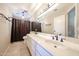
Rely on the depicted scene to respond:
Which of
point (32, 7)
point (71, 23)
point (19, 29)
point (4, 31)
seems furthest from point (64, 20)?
point (4, 31)

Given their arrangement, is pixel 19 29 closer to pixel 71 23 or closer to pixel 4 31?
pixel 4 31

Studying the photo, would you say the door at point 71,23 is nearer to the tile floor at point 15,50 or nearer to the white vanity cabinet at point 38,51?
the white vanity cabinet at point 38,51

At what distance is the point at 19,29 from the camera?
2.15 meters

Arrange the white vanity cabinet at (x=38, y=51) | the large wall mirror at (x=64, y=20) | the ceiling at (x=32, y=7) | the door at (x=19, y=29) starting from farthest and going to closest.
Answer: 1. the door at (x=19, y=29)
2. the ceiling at (x=32, y=7)
3. the large wall mirror at (x=64, y=20)
4. the white vanity cabinet at (x=38, y=51)

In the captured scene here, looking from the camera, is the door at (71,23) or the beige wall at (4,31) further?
the beige wall at (4,31)

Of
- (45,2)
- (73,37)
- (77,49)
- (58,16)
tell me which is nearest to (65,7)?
(58,16)

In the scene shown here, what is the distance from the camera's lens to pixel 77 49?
4.59ft

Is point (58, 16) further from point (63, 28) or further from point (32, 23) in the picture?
point (32, 23)

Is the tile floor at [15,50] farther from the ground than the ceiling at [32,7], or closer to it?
closer to it

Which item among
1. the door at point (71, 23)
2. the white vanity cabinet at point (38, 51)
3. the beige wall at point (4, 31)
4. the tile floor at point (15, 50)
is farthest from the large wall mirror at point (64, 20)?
the beige wall at point (4, 31)

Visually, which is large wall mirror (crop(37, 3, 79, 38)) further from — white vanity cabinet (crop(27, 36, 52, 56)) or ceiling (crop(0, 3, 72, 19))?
white vanity cabinet (crop(27, 36, 52, 56))

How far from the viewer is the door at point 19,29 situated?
6.98 feet

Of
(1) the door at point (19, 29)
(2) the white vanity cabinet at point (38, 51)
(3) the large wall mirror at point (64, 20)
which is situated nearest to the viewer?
(2) the white vanity cabinet at point (38, 51)

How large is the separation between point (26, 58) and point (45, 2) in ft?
3.48
